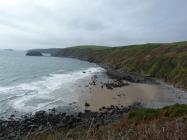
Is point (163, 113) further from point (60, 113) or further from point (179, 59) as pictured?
point (179, 59)

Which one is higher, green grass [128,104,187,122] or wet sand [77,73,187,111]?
green grass [128,104,187,122]

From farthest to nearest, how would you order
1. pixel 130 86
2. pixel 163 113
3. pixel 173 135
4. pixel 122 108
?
pixel 130 86
pixel 122 108
pixel 163 113
pixel 173 135

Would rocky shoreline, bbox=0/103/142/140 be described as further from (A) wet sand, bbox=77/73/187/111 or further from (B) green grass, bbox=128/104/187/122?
(B) green grass, bbox=128/104/187/122

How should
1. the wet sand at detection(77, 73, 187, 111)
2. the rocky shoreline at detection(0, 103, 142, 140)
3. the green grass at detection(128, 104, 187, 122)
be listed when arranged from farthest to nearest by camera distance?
the wet sand at detection(77, 73, 187, 111)
the rocky shoreline at detection(0, 103, 142, 140)
the green grass at detection(128, 104, 187, 122)

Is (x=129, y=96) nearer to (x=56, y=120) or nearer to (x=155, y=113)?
(x=56, y=120)

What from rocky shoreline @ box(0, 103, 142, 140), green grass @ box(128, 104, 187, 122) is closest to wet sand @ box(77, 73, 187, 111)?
rocky shoreline @ box(0, 103, 142, 140)

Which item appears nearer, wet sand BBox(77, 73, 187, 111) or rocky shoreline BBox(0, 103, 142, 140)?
rocky shoreline BBox(0, 103, 142, 140)

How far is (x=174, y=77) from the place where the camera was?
6688 centimetres

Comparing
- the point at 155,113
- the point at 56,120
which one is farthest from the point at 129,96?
the point at 155,113

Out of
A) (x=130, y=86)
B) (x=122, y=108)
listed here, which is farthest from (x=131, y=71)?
(x=122, y=108)

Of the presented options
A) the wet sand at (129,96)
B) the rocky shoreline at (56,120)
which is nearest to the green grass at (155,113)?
the rocky shoreline at (56,120)

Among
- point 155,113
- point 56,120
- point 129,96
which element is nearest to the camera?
point 155,113

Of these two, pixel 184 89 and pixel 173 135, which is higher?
pixel 173 135

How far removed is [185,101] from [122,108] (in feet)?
37.3
